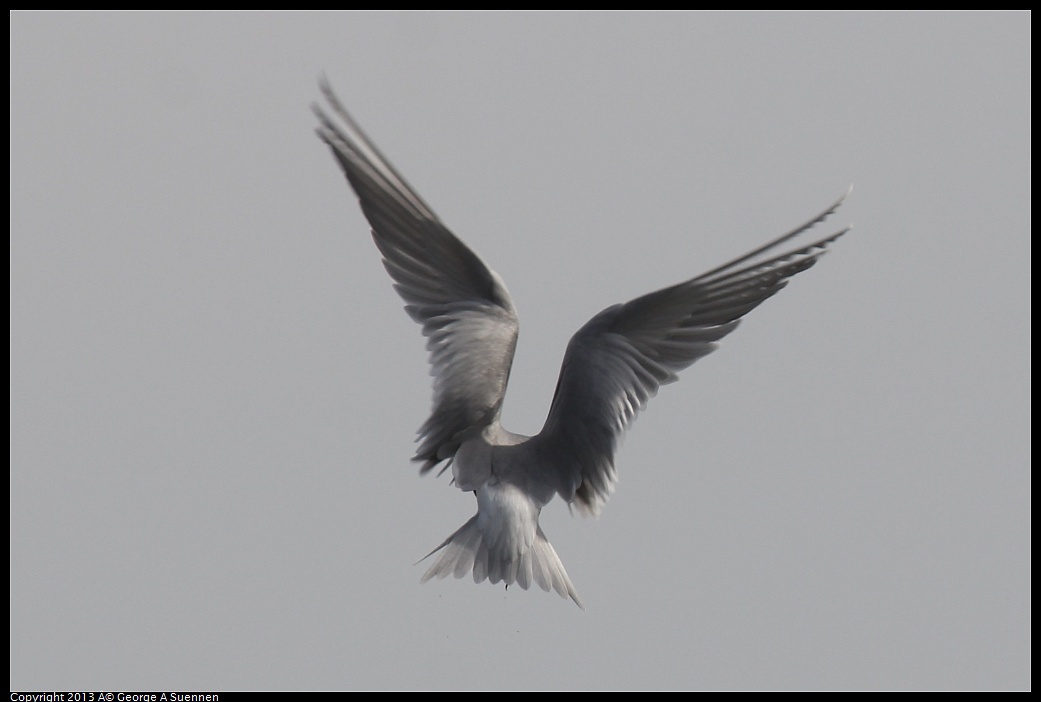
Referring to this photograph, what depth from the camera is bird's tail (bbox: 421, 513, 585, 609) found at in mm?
5977

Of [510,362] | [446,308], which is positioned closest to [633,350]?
[510,362]

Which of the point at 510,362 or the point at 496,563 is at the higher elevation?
the point at 510,362

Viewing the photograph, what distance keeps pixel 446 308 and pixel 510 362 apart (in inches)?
14.1

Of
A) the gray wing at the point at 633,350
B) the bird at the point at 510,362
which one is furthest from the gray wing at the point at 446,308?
the gray wing at the point at 633,350

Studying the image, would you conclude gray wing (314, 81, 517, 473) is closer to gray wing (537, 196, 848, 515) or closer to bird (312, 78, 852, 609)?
bird (312, 78, 852, 609)

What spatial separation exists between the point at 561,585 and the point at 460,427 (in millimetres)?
796

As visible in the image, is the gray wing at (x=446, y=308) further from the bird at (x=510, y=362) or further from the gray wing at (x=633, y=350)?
the gray wing at (x=633, y=350)

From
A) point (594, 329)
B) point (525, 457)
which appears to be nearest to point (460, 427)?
point (525, 457)

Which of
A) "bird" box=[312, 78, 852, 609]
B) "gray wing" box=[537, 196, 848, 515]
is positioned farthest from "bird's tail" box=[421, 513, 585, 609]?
"gray wing" box=[537, 196, 848, 515]

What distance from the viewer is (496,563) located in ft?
19.6

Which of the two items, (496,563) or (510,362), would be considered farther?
(510,362)

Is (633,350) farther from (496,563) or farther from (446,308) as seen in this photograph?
(496,563)

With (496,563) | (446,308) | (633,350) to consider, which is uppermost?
(446,308)

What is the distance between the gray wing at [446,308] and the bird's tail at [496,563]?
42 centimetres
